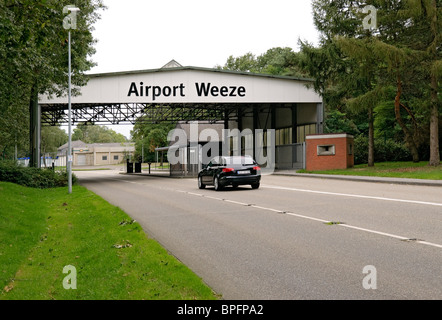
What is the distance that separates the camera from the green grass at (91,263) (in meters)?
4.57

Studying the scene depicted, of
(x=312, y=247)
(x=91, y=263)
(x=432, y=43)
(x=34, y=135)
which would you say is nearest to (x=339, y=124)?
(x=432, y=43)

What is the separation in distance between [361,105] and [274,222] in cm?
1925

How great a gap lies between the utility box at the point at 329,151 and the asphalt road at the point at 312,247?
1876 cm

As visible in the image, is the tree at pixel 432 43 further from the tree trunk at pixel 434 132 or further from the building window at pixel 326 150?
the building window at pixel 326 150

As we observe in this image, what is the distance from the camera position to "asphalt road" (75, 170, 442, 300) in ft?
15.0

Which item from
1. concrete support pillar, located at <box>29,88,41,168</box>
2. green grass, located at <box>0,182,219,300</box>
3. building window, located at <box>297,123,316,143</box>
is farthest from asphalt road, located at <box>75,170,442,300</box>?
building window, located at <box>297,123,316,143</box>

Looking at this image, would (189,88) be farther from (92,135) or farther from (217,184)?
(92,135)

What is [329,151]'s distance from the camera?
102 feet

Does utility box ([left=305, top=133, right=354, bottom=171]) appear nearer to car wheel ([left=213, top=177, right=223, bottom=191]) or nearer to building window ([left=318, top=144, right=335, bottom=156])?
building window ([left=318, top=144, right=335, bottom=156])

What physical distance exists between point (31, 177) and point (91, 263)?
18.9 meters

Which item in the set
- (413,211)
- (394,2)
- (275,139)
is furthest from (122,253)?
(275,139)

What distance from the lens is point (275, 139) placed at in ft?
144

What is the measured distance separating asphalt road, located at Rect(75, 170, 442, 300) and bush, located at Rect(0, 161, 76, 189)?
13.6 meters

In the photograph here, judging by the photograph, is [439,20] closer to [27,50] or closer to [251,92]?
[251,92]
